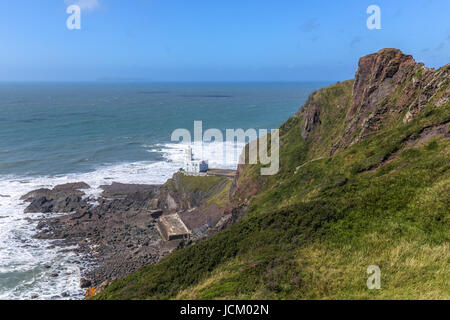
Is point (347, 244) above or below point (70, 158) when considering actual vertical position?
above

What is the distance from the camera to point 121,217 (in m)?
53.6

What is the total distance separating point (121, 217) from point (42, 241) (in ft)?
38.4

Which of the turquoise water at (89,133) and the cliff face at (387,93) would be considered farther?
the turquoise water at (89,133)

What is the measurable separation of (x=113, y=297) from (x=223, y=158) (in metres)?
66.6

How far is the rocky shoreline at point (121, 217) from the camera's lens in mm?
40844

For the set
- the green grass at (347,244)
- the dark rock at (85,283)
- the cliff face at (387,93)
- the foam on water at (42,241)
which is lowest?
the dark rock at (85,283)

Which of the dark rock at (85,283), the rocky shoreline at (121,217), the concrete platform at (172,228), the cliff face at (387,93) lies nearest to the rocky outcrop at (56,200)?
the rocky shoreline at (121,217)

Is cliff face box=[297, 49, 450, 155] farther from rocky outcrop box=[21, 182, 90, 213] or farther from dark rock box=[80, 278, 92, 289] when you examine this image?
rocky outcrop box=[21, 182, 90, 213]

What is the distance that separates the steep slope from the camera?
49.3 ft

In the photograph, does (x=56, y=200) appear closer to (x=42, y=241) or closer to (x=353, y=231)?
(x=42, y=241)

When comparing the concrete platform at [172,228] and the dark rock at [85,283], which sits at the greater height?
the concrete platform at [172,228]

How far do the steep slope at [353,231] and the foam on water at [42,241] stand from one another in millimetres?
18309

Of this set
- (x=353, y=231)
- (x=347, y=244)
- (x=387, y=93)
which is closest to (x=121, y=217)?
(x=387, y=93)

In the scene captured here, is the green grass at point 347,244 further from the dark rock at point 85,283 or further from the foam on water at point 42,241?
the foam on water at point 42,241
